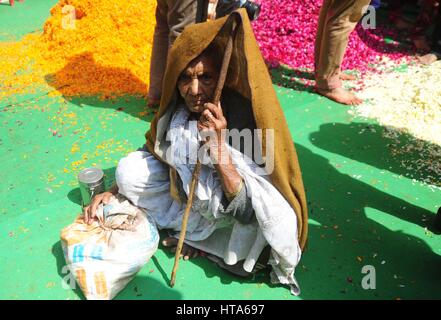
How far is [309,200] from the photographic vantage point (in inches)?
127

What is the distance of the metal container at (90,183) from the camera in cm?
287

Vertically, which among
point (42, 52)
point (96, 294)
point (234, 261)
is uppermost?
point (42, 52)

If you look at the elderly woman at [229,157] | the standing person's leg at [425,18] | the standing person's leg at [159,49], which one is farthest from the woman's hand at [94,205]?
the standing person's leg at [425,18]

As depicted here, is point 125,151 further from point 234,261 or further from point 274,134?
point 274,134

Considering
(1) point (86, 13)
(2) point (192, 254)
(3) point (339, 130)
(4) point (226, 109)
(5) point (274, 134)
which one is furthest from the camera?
(1) point (86, 13)

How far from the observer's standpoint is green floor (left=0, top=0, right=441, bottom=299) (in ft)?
8.34

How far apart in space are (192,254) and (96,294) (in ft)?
2.20

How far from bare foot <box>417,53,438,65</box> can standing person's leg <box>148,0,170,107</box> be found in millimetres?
3562

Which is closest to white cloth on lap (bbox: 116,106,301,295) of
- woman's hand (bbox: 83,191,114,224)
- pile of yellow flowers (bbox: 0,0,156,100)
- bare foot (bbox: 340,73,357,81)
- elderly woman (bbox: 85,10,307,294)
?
elderly woman (bbox: 85,10,307,294)

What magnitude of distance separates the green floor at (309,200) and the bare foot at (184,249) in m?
0.06

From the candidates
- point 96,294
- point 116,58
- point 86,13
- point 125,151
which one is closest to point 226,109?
point 96,294

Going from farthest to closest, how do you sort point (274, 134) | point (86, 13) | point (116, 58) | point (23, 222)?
1. point (86, 13)
2. point (116, 58)
3. point (23, 222)
4. point (274, 134)

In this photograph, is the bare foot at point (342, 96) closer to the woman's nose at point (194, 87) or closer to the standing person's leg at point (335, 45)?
the standing person's leg at point (335, 45)

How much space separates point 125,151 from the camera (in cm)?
370
